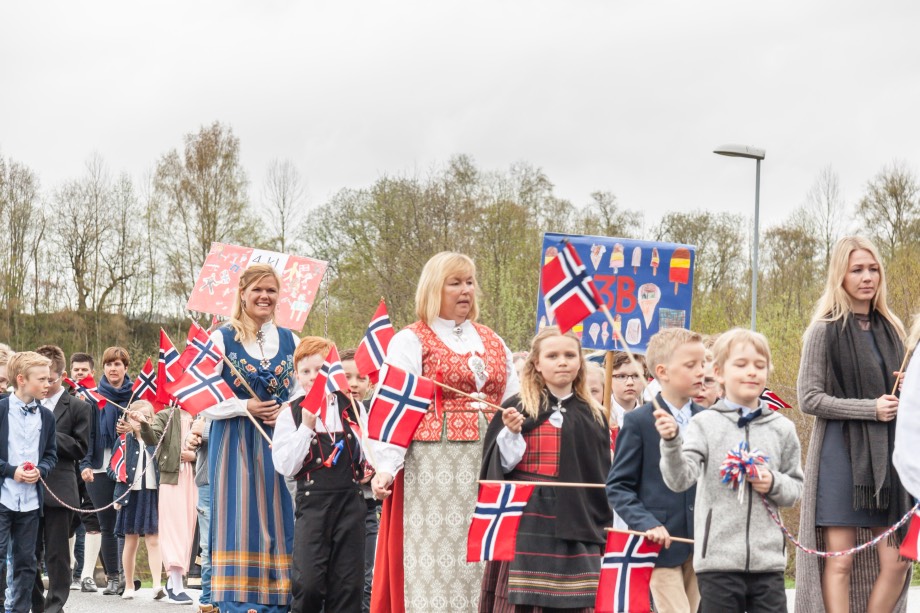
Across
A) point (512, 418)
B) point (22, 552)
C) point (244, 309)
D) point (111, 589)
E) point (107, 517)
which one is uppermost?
point (244, 309)

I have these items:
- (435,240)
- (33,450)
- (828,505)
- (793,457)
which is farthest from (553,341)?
(435,240)

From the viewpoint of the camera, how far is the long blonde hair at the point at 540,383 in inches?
245

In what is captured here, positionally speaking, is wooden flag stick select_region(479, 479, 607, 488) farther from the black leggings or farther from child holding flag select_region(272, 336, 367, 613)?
the black leggings

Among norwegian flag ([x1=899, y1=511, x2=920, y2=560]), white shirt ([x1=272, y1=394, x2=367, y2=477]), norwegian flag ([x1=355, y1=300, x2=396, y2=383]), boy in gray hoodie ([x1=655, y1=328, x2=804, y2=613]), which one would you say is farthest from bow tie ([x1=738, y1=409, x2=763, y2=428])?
white shirt ([x1=272, y1=394, x2=367, y2=477])

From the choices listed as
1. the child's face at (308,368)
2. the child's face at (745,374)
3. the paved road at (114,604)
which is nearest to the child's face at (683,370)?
the child's face at (745,374)

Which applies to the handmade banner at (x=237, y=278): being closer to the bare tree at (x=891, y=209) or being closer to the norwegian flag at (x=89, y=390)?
the norwegian flag at (x=89, y=390)

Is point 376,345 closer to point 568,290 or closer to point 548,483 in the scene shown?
point 568,290

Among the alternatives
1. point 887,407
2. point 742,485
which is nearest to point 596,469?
point 742,485

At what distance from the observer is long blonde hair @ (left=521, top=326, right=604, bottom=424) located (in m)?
6.23

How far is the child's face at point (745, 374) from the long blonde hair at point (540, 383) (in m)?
0.79

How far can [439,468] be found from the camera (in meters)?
6.50

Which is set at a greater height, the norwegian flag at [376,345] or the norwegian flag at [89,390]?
the norwegian flag at [376,345]

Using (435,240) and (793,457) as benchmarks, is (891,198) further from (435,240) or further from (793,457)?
(793,457)

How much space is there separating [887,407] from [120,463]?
8474 millimetres
